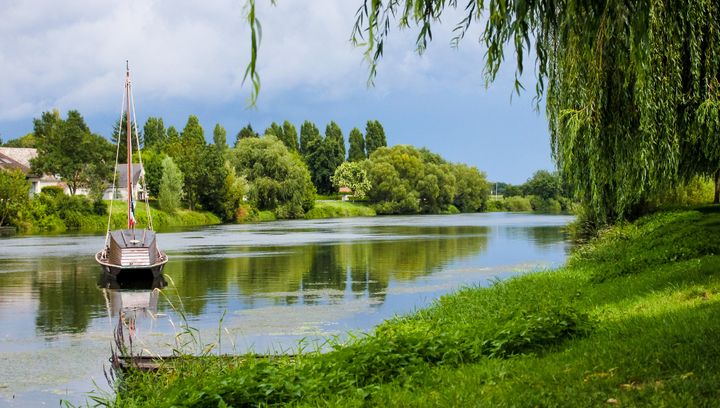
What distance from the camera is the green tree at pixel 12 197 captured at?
6288 centimetres

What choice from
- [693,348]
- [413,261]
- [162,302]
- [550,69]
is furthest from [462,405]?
[413,261]

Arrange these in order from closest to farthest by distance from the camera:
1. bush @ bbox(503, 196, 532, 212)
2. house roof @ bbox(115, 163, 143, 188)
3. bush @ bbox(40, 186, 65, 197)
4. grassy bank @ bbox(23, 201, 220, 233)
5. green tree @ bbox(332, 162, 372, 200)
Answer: grassy bank @ bbox(23, 201, 220, 233)
bush @ bbox(40, 186, 65, 197)
house roof @ bbox(115, 163, 143, 188)
green tree @ bbox(332, 162, 372, 200)
bush @ bbox(503, 196, 532, 212)

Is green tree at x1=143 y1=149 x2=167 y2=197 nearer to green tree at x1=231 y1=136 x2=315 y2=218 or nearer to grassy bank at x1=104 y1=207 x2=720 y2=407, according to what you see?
green tree at x1=231 y1=136 x2=315 y2=218

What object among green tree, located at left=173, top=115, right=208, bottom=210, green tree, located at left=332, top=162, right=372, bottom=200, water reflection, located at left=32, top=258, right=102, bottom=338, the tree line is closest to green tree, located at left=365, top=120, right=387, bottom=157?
the tree line

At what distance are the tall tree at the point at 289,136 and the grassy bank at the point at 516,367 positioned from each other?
117865mm

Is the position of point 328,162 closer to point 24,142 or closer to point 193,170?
point 193,170

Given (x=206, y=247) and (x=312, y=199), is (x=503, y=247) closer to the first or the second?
(x=206, y=247)

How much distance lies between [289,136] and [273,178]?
1561 inches

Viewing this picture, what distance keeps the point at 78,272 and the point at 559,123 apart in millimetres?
21336

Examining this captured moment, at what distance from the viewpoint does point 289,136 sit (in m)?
129

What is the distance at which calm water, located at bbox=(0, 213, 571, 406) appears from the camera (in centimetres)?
1427

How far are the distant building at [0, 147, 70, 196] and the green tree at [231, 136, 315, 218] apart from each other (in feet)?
67.5

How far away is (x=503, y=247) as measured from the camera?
3988 cm

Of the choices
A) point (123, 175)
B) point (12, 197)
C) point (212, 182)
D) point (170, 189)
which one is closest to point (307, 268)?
point (12, 197)
